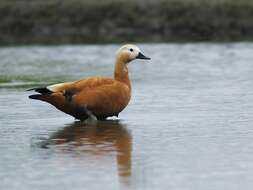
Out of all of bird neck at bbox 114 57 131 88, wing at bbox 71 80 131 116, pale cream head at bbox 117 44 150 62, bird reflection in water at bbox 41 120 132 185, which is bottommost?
bird reflection in water at bbox 41 120 132 185

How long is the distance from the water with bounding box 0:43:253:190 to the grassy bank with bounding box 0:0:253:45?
13367mm

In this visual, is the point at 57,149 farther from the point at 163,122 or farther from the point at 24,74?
the point at 24,74

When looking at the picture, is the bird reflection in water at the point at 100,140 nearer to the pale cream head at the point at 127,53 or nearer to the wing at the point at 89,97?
the wing at the point at 89,97

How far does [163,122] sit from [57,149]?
99.4 inches

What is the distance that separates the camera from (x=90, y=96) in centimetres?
1333

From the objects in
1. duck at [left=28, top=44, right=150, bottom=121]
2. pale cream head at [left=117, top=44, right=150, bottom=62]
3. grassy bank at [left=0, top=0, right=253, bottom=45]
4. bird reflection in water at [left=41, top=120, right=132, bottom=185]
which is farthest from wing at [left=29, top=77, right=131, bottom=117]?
grassy bank at [left=0, top=0, right=253, bottom=45]

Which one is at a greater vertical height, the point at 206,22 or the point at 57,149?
the point at 206,22

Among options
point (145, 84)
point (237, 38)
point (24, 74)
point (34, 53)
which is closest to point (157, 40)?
point (237, 38)

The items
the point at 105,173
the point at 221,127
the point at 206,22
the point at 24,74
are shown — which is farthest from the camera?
the point at 206,22

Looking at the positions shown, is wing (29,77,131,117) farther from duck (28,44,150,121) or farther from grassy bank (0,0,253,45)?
grassy bank (0,0,253,45)

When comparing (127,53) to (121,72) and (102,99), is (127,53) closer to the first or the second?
(121,72)

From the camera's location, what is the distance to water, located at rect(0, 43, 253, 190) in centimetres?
927

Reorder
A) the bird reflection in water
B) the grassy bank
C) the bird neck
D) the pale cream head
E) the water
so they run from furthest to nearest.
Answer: the grassy bank
the pale cream head
the bird neck
the bird reflection in water
the water

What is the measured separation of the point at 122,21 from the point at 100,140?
26209 mm
